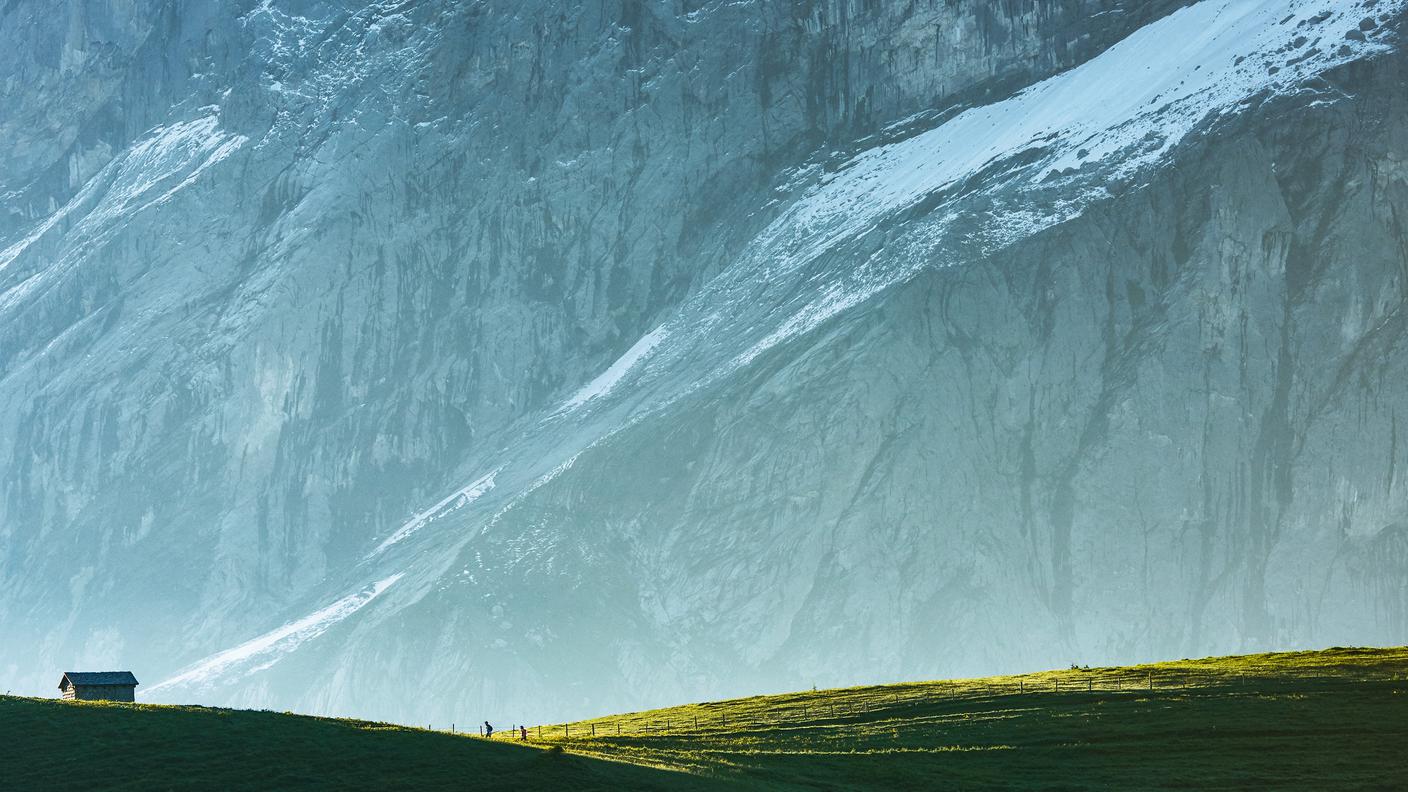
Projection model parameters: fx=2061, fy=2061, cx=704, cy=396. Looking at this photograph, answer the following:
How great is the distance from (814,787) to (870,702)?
28.8 metres

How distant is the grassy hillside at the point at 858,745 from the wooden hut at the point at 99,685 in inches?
790

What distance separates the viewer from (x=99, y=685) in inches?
4520

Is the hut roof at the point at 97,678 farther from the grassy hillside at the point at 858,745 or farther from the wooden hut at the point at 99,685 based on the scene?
the grassy hillside at the point at 858,745

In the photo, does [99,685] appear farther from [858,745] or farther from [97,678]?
[858,745]

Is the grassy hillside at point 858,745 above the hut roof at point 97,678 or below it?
below

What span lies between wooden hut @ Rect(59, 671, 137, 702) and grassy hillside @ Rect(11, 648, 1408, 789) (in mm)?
20054

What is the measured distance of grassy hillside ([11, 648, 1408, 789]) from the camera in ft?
265

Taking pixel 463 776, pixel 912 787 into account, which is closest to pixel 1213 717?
pixel 912 787

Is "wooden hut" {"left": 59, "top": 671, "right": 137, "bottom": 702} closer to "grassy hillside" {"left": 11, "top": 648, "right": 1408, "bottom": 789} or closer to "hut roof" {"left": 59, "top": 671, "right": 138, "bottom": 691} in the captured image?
"hut roof" {"left": 59, "top": 671, "right": 138, "bottom": 691}

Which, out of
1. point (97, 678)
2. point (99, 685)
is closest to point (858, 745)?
point (99, 685)

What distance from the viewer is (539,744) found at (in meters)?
94.3

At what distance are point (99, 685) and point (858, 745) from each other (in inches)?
1766

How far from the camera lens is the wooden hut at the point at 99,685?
114125 millimetres

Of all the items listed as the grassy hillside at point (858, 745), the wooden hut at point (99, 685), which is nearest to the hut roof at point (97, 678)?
the wooden hut at point (99, 685)
